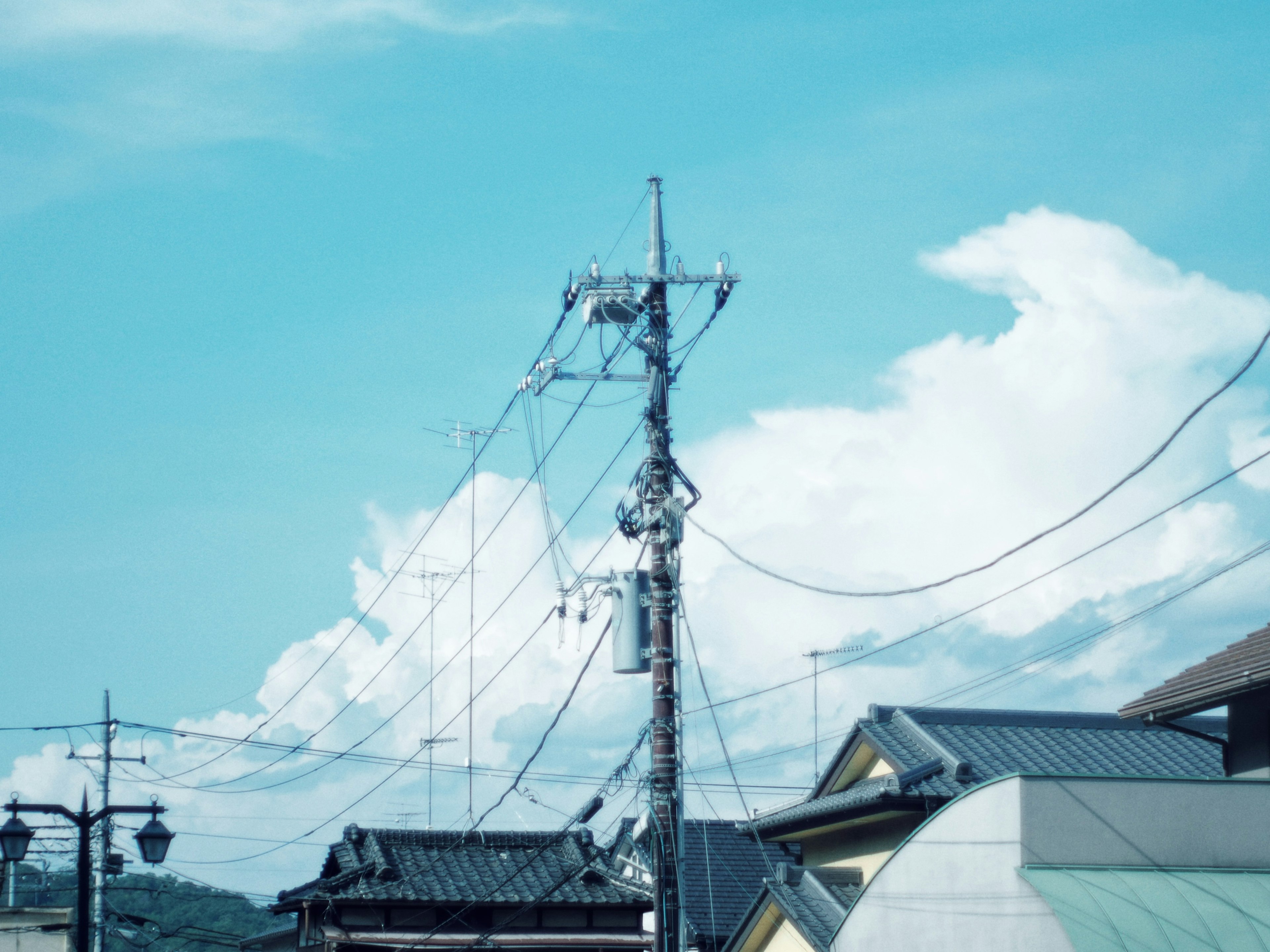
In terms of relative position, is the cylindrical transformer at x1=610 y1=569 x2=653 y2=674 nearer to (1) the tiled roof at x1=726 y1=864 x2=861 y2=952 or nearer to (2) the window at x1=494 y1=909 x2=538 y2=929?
(1) the tiled roof at x1=726 y1=864 x2=861 y2=952

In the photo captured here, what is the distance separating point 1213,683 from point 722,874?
19.2m

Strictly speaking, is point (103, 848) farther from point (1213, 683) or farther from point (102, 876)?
point (1213, 683)

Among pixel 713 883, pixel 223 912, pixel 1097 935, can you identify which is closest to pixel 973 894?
pixel 1097 935

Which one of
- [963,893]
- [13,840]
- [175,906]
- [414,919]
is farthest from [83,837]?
[175,906]

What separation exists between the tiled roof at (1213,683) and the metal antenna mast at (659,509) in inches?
278

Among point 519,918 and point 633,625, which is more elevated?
point 633,625

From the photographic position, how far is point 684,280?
18.4m

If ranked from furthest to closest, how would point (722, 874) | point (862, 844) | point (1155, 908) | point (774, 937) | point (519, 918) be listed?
point (722, 874)
point (519, 918)
point (862, 844)
point (774, 937)
point (1155, 908)

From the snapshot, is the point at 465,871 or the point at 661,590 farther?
the point at 465,871

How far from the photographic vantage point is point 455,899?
26.8 metres

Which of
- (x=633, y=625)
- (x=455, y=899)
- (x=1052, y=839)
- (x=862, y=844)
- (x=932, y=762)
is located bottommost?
(x=455, y=899)

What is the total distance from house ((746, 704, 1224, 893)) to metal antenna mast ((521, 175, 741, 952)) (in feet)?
20.4

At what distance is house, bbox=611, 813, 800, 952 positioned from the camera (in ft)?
104

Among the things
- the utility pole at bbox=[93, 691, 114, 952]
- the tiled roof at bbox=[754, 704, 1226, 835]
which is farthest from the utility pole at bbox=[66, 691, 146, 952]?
the tiled roof at bbox=[754, 704, 1226, 835]
